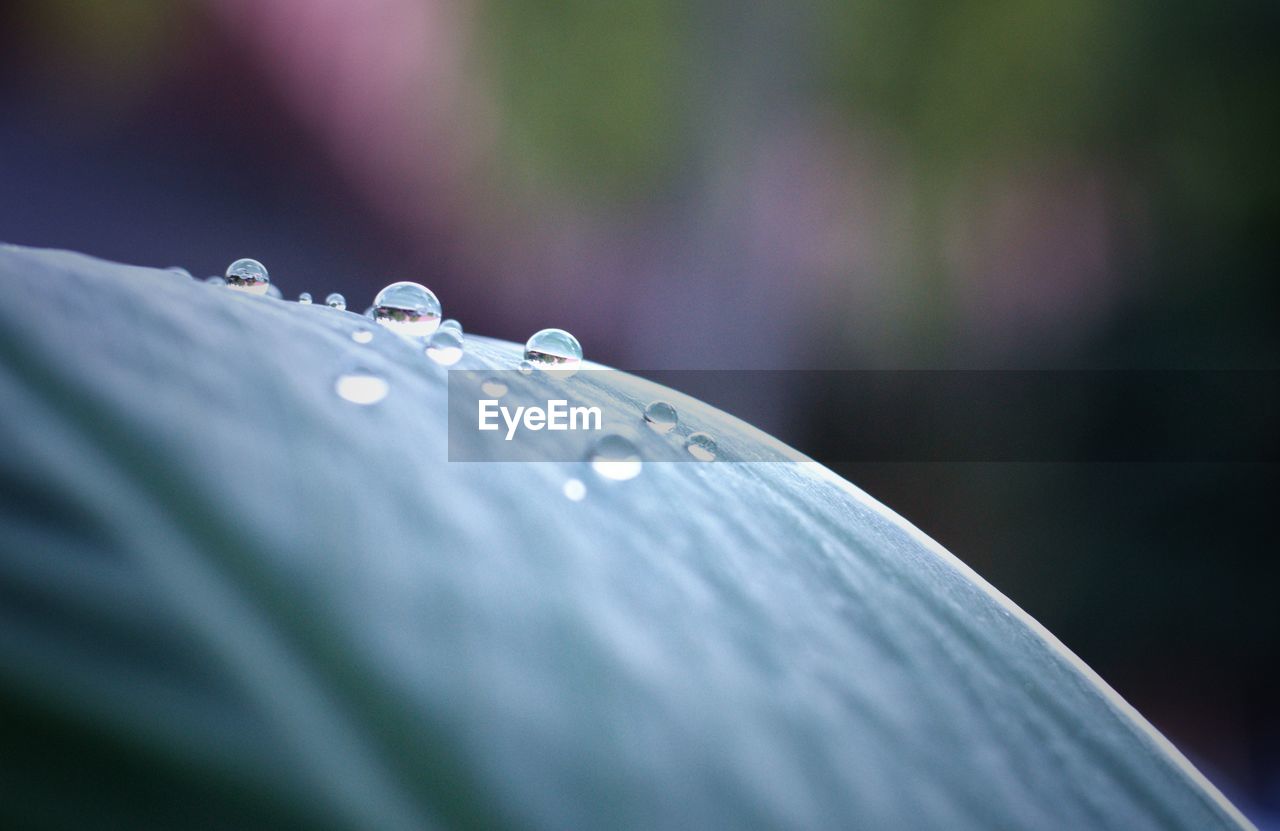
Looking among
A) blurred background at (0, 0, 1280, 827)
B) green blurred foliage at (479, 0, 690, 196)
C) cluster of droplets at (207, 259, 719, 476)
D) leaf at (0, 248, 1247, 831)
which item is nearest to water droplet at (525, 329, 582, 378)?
cluster of droplets at (207, 259, 719, 476)

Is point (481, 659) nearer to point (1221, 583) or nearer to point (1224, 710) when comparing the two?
point (1221, 583)

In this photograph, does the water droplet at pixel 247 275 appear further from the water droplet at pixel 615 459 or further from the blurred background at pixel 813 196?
the blurred background at pixel 813 196

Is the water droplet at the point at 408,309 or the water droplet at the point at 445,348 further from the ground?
the water droplet at the point at 408,309

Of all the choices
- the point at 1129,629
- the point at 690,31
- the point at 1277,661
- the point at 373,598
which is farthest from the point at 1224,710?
the point at 373,598

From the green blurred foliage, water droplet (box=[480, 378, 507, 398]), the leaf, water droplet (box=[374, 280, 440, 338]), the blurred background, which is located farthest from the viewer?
the green blurred foliage

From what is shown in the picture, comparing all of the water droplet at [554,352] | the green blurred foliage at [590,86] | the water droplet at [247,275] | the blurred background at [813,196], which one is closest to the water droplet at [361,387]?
the water droplet at [554,352]

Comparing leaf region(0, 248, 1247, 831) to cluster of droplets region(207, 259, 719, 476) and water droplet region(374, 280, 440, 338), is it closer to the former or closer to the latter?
cluster of droplets region(207, 259, 719, 476)
